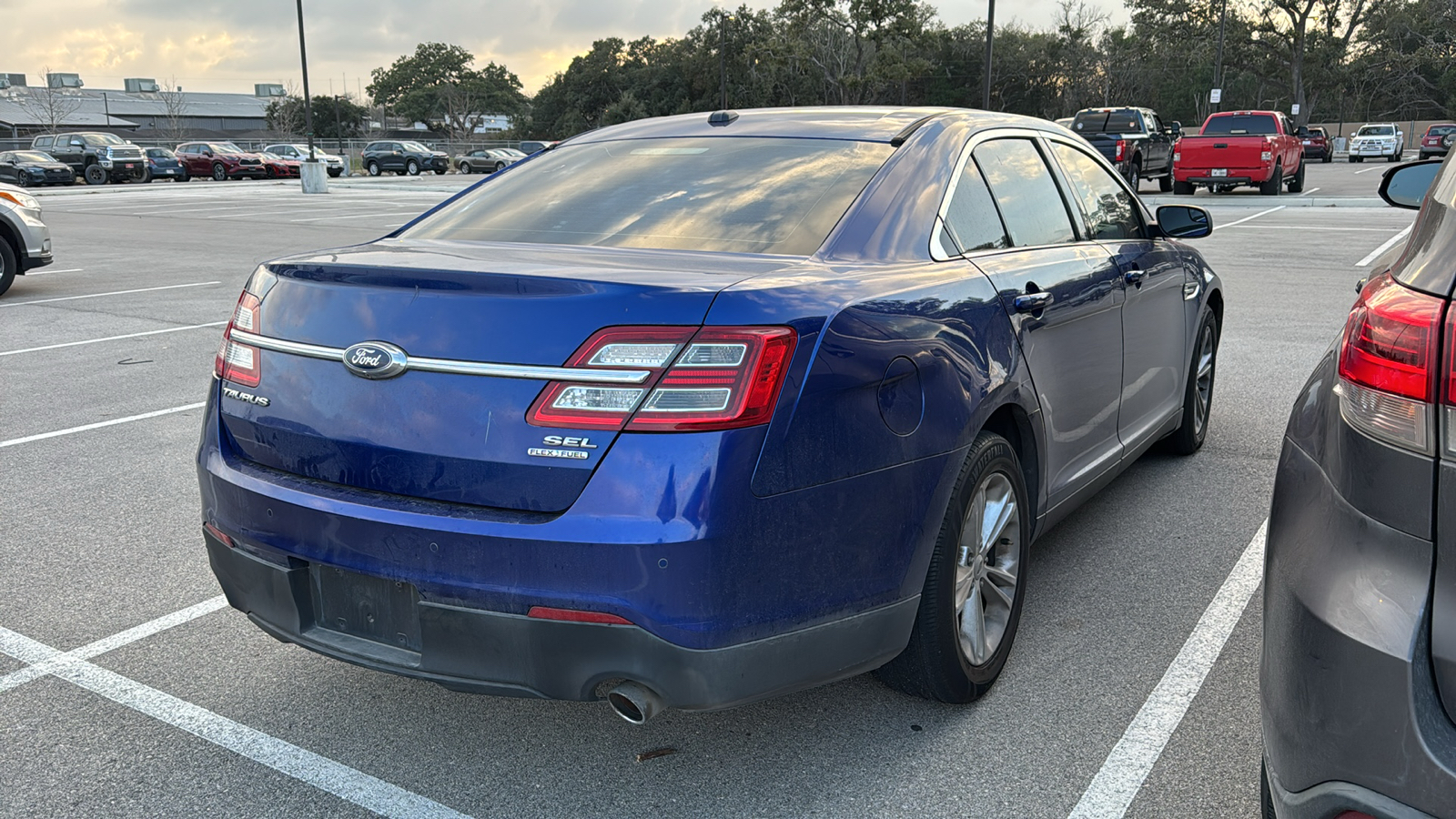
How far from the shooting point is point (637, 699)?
7.93ft

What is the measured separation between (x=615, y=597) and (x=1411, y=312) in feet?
4.85

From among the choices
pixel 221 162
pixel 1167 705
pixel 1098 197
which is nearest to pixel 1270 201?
pixel 1098 197

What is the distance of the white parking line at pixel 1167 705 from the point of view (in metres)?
2.70

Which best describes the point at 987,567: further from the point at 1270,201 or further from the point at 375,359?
the point at 1270,201

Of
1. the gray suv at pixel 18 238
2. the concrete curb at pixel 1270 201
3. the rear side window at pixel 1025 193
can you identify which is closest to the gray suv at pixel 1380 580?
the rear side window at pixel 1025 193

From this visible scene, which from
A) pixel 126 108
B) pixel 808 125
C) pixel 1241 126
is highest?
pixel 126 108

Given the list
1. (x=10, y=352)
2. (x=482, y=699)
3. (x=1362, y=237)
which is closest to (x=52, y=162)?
(x=10, y=352)

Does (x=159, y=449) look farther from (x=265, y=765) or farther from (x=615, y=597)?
(x=615, y=597)

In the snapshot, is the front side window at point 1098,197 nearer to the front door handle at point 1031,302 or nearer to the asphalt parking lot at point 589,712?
the front door handle at point 1031,302

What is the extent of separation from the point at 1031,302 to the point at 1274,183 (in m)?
24.5

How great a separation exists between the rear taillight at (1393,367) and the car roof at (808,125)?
1.75 metres

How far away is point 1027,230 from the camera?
374 centimetres

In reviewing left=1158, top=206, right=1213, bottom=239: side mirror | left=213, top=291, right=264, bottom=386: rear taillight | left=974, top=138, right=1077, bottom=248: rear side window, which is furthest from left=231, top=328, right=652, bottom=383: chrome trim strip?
left=1158, top=206, right=1213, bottom=239: side mirror

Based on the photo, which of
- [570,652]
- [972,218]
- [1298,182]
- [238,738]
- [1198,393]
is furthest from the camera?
[1298,182]
